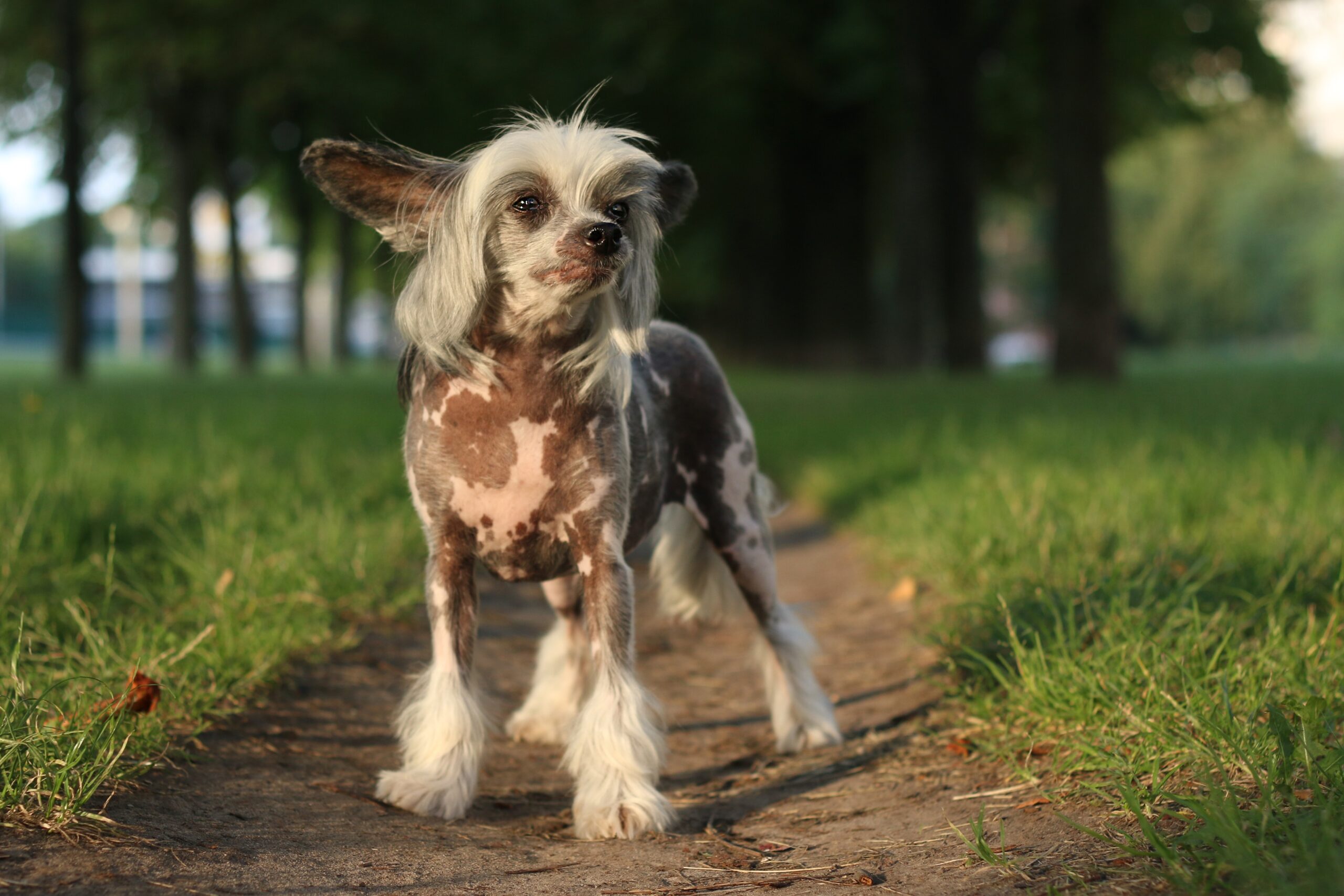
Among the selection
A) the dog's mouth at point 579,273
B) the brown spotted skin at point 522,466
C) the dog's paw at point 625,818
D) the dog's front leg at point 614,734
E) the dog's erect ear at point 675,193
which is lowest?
the dog's paw at point 625,818

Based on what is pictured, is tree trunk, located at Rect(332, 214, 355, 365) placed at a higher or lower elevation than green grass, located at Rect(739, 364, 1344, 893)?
higher

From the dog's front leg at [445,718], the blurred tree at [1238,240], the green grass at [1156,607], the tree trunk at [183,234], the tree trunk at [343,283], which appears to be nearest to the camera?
the green grass at [1156,607]

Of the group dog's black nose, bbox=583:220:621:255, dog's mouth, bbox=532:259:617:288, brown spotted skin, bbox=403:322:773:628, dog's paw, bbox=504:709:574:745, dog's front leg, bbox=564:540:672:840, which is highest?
dog's black nose, bbox=583:220:621:255

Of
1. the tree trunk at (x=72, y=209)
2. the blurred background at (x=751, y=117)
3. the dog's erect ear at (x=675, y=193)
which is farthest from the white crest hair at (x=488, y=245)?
the tree trunk at (x=72, y=209)

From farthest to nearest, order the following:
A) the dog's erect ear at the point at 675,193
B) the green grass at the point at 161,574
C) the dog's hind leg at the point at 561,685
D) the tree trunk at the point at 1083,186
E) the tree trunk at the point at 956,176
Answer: the tree trunk at the point at 956,176 < the tree trunk at the point at 1083,186 < the dog's hind leg at the point at 561,685 < the dog's erect ear at the point at 675,193 < the green grass at the point at 161,574

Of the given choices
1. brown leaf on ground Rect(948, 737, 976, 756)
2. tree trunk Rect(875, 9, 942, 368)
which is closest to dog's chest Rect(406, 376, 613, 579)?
brown leaf on ground Rect(948, 737, 976, 756)

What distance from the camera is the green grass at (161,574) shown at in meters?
3.45

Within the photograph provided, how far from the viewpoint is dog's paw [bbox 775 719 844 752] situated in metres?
4.62

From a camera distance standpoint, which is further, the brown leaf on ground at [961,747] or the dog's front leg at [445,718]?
the brown leaf on ground at [961,747]

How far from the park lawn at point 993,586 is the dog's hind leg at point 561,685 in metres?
0.86

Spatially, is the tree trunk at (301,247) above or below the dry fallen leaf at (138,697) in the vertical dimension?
above

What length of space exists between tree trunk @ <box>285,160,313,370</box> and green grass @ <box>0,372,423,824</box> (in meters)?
23.7

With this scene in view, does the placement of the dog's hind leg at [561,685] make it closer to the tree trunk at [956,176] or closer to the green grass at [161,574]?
the green grass at [161,574]

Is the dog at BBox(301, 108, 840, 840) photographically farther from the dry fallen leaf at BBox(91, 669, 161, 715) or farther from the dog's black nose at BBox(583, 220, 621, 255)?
the dry fallen leaf at BBox(91, 669, 161, 715)
